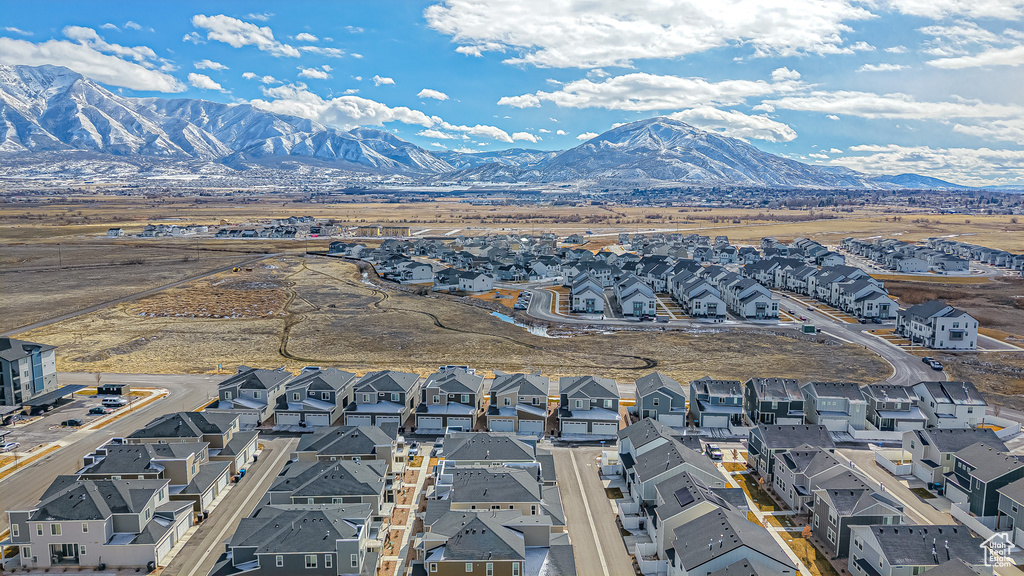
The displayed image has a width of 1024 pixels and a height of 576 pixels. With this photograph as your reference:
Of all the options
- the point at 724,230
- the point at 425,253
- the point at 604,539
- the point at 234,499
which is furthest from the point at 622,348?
the point at 724,230

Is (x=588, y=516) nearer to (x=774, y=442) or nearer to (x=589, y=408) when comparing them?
(x=589, y=408)

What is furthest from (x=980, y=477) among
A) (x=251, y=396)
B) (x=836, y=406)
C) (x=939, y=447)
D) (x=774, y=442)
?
(x=251, y=396)

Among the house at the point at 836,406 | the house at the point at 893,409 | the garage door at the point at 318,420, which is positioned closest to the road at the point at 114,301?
the garage door at the point at 318,420

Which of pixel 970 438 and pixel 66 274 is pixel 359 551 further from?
pixel 66 274

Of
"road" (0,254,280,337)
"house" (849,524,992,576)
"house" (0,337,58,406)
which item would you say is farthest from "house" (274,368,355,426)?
"road" (0,254,280,337)

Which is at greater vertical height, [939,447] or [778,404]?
[939,447]
